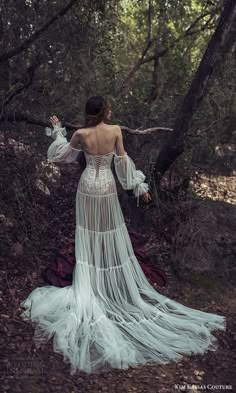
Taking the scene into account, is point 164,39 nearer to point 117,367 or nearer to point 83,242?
point 83,242

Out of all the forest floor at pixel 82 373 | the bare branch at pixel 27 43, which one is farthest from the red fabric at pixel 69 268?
the bare branch at pixel 27 43

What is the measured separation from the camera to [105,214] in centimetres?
476

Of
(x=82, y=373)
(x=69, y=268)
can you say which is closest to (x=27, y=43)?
(x=69, y=268)

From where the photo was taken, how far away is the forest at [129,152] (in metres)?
4.02

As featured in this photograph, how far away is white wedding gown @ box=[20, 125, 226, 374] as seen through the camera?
3953 mm

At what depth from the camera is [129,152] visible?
6.50 m

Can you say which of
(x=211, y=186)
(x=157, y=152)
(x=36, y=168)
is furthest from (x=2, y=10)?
(x=211, y=186)

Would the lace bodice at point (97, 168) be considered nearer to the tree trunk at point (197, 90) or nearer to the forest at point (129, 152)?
the forest at point (129, 152)

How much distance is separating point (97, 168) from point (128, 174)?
33 cm

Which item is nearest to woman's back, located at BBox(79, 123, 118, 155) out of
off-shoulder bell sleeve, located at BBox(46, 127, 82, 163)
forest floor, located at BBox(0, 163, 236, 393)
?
off-shoulder bell sleeve, located at BBox(46, 127, 82, 163)

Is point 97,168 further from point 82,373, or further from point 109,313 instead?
point 82,373

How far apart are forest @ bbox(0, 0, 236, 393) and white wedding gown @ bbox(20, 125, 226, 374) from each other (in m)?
0.12

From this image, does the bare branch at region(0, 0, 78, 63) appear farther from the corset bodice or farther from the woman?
the corset bodice

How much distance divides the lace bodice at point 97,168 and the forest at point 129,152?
746 mm
